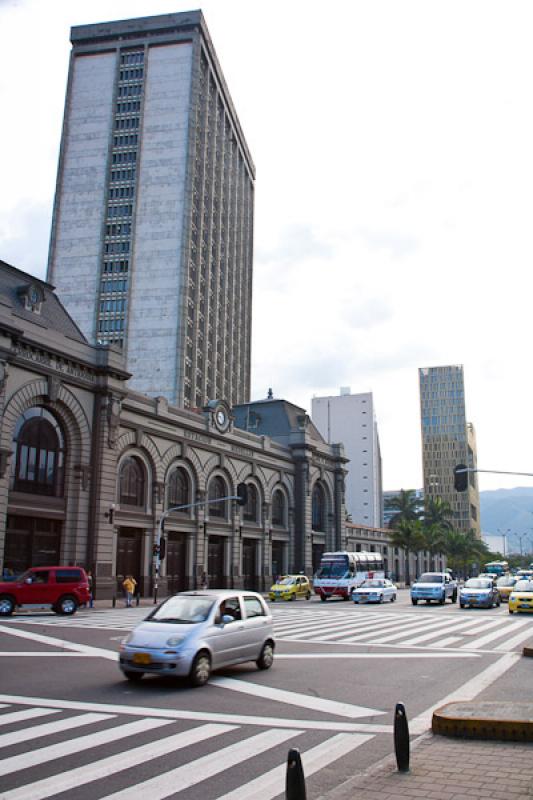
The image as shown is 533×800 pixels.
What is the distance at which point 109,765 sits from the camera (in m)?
7.54

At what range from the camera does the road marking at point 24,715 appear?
375 inches

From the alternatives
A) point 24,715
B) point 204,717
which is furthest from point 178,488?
point 204,717

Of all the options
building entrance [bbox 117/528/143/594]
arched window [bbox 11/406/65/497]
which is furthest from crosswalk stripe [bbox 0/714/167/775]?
building entrance [bbox 117/528/143/594]

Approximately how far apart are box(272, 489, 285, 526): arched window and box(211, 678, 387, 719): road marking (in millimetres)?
49358

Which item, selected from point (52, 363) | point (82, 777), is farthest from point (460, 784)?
point (52, 363)

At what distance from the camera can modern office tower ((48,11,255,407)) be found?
9319cm

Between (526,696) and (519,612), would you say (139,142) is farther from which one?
(526,696)

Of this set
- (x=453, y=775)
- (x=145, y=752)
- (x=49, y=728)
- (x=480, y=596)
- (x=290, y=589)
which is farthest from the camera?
(x=290, y=589)

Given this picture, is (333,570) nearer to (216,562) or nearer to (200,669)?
(216,562)

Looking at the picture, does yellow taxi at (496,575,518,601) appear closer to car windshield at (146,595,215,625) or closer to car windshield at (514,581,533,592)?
car windshield at (514,581,533,592)

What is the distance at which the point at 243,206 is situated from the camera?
437ft

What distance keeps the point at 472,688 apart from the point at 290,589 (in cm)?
3348

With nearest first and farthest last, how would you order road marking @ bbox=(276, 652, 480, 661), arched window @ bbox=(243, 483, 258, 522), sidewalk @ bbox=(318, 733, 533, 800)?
sidewalk @ bbox=(318, 733, 533, 800)
road marking @ bbox=(276, 652, 480, 661)
arched window @ bbox=(243, 483, 258, 522)

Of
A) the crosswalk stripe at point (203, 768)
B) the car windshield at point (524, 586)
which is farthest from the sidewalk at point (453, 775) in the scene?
the car windshield at point (524, 586)
